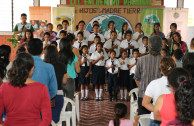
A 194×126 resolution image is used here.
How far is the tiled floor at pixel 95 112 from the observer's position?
4.39m

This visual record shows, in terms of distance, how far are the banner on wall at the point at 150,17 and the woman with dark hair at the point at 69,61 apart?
497 cm

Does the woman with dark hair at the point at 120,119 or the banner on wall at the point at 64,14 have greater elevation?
the banner on wall at the point at 64,14

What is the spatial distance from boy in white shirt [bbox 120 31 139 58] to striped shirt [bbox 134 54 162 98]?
3.48 m

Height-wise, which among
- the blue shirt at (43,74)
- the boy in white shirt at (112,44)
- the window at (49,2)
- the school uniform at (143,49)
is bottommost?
the blue shirt at (43,74)

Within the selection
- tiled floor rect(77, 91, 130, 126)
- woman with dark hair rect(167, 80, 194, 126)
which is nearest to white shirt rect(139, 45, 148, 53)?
tiled floor rect(77, 91, 130, 126)

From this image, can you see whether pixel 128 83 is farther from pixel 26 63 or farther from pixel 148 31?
pixel 26 63

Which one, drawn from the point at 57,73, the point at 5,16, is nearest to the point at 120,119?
the point at 57,73

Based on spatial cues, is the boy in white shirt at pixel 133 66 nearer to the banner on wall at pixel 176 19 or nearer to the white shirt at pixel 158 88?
the banner on wall at pixel 176 19

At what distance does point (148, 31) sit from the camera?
8.39 metres

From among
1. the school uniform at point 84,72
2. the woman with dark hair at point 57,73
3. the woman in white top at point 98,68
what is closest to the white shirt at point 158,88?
the woman with dark hair at point 57,73

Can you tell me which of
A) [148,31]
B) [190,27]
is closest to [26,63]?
[148,31]

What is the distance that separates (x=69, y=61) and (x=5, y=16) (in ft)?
22.3

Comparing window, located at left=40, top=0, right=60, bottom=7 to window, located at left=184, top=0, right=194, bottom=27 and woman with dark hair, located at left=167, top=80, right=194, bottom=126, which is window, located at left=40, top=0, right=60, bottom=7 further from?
woman with dark hair, located at left=167, top=80, right=194, bottom=126

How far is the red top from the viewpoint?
1733 mm
